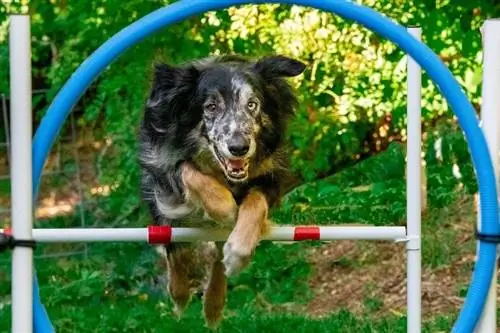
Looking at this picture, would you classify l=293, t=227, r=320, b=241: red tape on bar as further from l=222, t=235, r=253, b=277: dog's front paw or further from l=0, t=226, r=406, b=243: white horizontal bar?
l=222, t=235, r=253, b=277: dog's front paw

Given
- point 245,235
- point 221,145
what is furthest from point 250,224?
point 221,145

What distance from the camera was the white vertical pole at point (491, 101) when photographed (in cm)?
414

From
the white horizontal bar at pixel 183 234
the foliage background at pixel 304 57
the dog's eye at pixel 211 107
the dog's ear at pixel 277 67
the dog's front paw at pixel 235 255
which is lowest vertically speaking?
the dog's front paw at pixel 235 255

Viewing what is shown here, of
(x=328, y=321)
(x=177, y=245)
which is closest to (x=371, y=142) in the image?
(x=328, y=321)

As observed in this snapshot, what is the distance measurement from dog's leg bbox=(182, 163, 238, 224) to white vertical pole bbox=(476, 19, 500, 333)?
1106mm

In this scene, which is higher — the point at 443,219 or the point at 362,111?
the point at 362,111

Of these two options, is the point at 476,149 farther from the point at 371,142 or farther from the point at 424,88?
the point at 371,142

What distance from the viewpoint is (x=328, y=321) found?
21.9 ft

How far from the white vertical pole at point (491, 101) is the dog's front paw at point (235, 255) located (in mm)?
956

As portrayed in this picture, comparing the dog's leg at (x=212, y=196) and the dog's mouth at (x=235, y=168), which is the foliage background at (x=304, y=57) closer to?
the dog's leg at (x=212, y=196)

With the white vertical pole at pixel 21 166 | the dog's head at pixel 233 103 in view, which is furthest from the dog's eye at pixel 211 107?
the white vertical pole at pixel 21 166

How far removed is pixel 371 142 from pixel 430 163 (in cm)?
121

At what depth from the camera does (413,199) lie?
474 cm

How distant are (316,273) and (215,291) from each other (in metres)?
3.34
